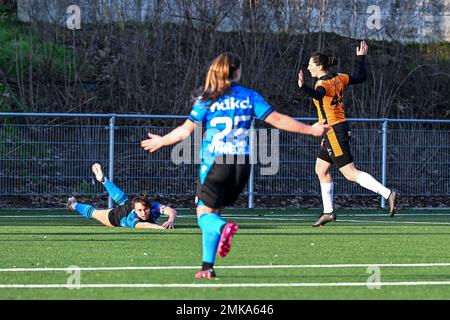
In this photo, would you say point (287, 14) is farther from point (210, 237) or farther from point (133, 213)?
point (210, 237)

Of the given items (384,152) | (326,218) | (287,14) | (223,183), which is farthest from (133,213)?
(287,14)

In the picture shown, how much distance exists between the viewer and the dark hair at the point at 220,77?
8.91m

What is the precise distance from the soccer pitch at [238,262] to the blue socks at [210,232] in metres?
0.25

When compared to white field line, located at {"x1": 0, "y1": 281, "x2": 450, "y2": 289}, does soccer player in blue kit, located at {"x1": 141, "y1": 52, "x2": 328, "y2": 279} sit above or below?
above

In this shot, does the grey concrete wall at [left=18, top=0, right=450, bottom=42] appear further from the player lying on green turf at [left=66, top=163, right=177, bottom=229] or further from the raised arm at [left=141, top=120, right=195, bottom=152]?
the raised arm at [left=141, top=120, right=195, bottom=152]

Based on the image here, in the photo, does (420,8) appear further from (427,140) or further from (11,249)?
(11,249)

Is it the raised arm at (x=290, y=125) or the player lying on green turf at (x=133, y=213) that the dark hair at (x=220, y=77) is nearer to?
the raised arm at (x=290, y=125)

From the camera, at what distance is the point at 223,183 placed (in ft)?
29.2

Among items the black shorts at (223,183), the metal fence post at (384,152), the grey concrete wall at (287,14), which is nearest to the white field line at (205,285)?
the black shorts at (223,183)

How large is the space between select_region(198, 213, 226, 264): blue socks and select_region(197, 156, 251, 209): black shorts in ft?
0.39

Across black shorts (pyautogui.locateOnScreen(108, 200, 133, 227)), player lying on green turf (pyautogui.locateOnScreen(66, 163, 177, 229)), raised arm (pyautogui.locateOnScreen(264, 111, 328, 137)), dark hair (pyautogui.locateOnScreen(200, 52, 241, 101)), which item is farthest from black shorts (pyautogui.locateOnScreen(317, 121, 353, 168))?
dark hair (pyautogui.locateOnScreen(200, 52, 241, 101))

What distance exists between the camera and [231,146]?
29.2ft

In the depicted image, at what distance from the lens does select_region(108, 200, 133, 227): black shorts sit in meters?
15.3
